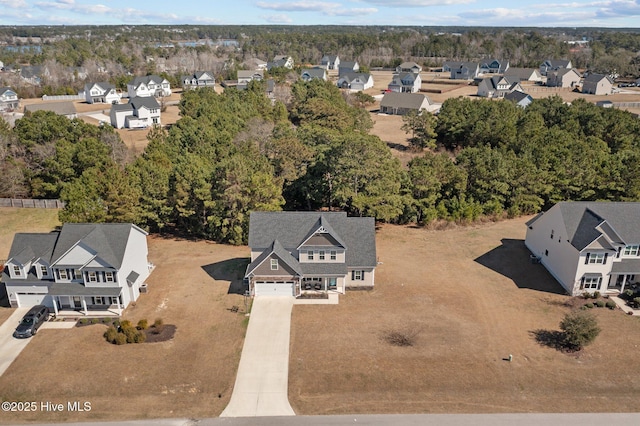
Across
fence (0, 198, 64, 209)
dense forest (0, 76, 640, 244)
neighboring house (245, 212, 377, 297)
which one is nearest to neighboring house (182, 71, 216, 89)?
dense forest (0, 76, 640, 244)

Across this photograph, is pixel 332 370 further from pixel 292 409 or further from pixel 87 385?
pixel 87 385

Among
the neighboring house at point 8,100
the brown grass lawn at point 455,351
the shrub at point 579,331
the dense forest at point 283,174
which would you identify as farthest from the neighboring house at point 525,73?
the shrub at point 579,331

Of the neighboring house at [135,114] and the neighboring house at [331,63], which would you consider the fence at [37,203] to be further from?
the neighboring house at [331,63]

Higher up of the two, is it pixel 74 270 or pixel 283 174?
pixel 283 174

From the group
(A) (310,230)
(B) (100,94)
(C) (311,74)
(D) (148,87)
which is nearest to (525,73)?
(C) (311,74)

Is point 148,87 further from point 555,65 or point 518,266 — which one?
point 555,65
